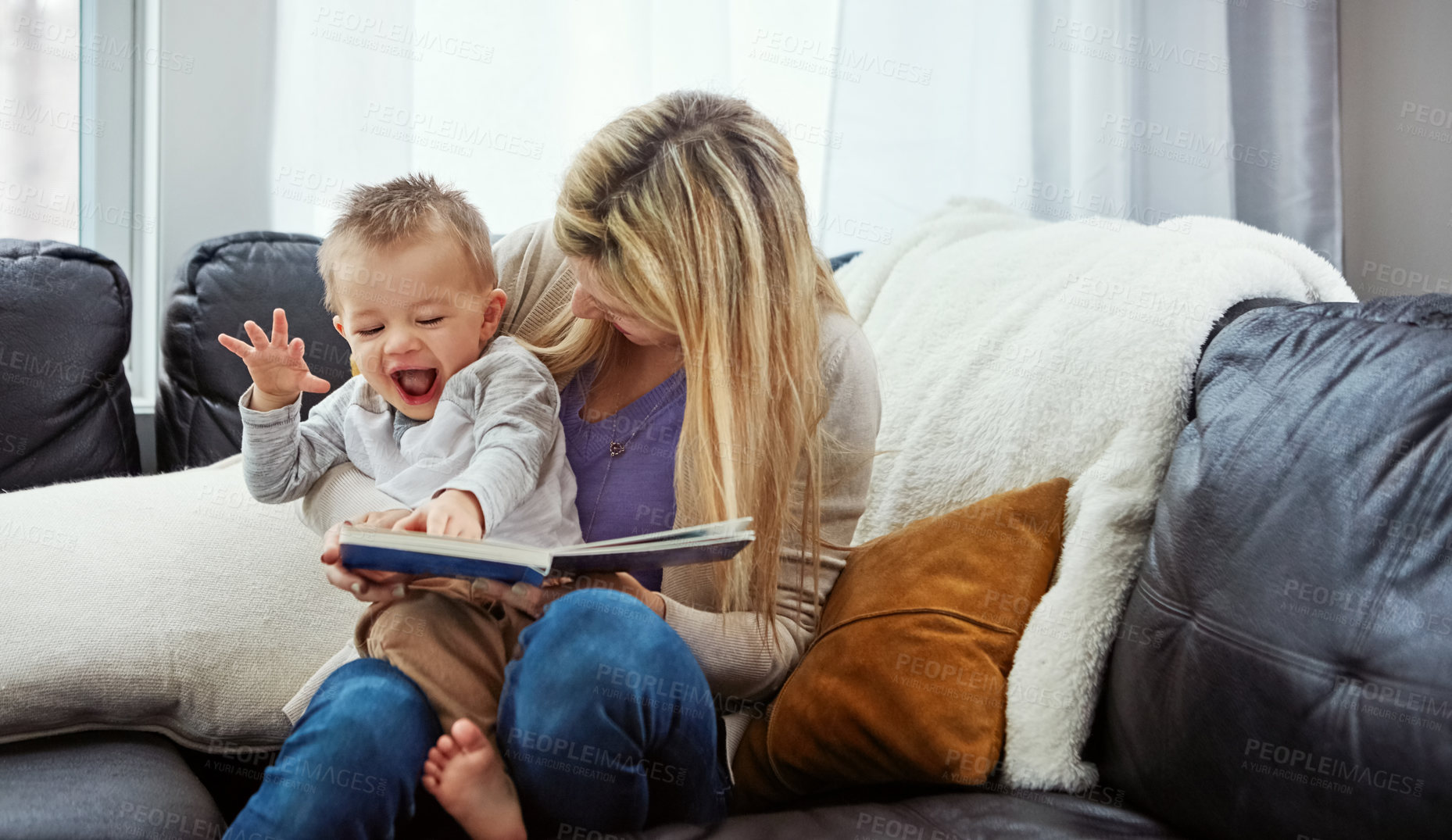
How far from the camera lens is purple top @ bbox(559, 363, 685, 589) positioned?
1100 millimetres

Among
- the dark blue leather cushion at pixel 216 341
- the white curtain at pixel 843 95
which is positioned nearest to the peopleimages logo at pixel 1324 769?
the white curtain at pixel 843 95

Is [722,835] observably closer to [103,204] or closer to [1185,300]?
[1185,300]

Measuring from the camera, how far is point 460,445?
1.06 meters

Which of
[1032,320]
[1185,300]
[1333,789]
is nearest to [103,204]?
[1032,320]

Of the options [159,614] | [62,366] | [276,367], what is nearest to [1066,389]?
[276,367]

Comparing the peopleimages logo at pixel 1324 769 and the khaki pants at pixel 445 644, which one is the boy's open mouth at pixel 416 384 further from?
the peopleimages logo at pixel 1324 769

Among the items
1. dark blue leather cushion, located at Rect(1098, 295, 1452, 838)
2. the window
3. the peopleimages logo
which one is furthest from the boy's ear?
the window

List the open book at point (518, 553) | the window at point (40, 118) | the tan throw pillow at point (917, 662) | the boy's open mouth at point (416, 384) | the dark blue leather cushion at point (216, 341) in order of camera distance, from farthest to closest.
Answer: the window at point (40, 118) → the dark blue leather cushion at point (216, 341) → the boy's open mouth at point (416, 384) → the tan throw pillow at point (917, 662) → the open book at point (518, 553)

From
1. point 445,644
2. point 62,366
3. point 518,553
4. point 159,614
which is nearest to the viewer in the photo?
point 518,553

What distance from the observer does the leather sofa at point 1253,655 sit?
2.53 ft

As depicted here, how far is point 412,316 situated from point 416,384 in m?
0.08

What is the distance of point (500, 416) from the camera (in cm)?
101

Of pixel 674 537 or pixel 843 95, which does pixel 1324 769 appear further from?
pixel 843 95

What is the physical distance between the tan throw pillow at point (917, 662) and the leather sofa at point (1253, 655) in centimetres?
5
